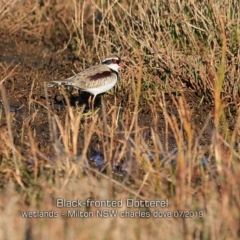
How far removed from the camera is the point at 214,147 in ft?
19.6

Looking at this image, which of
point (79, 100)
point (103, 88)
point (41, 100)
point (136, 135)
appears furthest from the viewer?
point (79, 100)

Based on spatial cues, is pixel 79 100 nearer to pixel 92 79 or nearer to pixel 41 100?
pixel 41 100

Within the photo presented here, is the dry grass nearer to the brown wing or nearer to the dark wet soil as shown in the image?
the dark wet soil

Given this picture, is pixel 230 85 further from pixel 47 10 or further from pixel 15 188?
pixel 47 10

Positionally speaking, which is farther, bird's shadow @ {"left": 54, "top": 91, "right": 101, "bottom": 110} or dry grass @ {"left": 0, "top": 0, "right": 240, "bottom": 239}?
bird's shadow @ {"left": 54, "top": 91, "right": 101, "bottom": 110}

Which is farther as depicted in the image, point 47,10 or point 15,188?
point 47,10

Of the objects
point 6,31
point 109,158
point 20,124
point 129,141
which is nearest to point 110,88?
point 20,124

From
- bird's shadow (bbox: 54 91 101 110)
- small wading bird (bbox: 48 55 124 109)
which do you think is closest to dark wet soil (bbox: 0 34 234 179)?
bird's shadow (bbox: 54 91 101 110)

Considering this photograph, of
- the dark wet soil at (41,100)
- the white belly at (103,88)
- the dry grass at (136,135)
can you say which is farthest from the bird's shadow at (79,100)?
the white belly at (103,88)

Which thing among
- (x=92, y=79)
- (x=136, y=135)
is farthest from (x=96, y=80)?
(x=136, y=135)

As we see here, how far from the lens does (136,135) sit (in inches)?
237

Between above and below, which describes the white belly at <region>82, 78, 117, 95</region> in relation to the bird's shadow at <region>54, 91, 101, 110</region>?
below

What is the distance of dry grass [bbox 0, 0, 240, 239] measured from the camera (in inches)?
199

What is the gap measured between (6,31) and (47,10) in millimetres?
695
